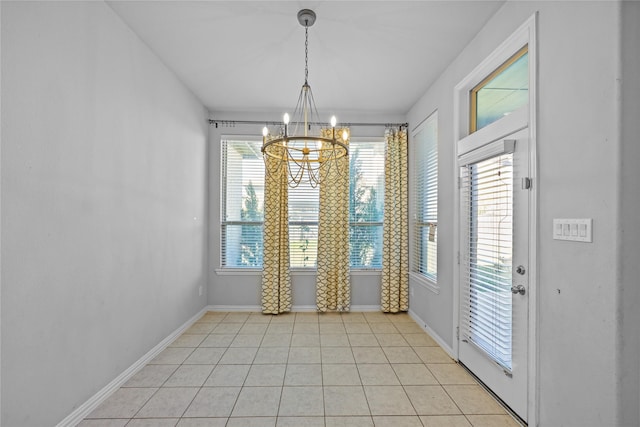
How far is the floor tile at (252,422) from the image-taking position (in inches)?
72.2

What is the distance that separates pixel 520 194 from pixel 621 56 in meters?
0.81

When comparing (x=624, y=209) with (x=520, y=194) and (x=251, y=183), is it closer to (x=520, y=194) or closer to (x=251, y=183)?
(x=520, y=194)

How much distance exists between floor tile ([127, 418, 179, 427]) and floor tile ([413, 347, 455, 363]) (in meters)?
2.06

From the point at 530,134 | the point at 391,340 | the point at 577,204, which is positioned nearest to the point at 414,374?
the point at 391,340

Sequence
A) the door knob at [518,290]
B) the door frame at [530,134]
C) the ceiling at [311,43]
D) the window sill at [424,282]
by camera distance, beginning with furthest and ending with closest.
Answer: the window sill at [424,282], the ceiling at [311,43], the door knob at [518,290], the door frame at [530,134]

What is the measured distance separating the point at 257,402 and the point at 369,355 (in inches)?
45.5

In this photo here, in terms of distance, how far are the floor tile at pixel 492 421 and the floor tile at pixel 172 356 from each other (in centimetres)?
236

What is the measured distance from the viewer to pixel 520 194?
1852mm

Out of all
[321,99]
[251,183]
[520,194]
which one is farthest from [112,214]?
[520,194]

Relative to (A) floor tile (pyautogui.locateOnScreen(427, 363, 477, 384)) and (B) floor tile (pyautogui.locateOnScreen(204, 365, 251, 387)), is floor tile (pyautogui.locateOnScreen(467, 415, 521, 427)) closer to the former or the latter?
(A) floor tile (pyautogui.locateOnScreen(427, 363, 477, 384))

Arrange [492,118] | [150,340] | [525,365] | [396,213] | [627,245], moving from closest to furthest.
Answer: [627,245], [525,365], [492,118], [150,340], [396,213]

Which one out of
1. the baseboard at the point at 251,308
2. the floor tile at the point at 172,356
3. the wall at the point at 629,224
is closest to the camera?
the wall at the point at 629,224

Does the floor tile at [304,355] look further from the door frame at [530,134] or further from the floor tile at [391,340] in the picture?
the door frame at [530,134]

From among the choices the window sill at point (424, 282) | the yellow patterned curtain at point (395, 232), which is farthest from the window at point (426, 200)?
the yellow patterned curtain at point (395, 232)
